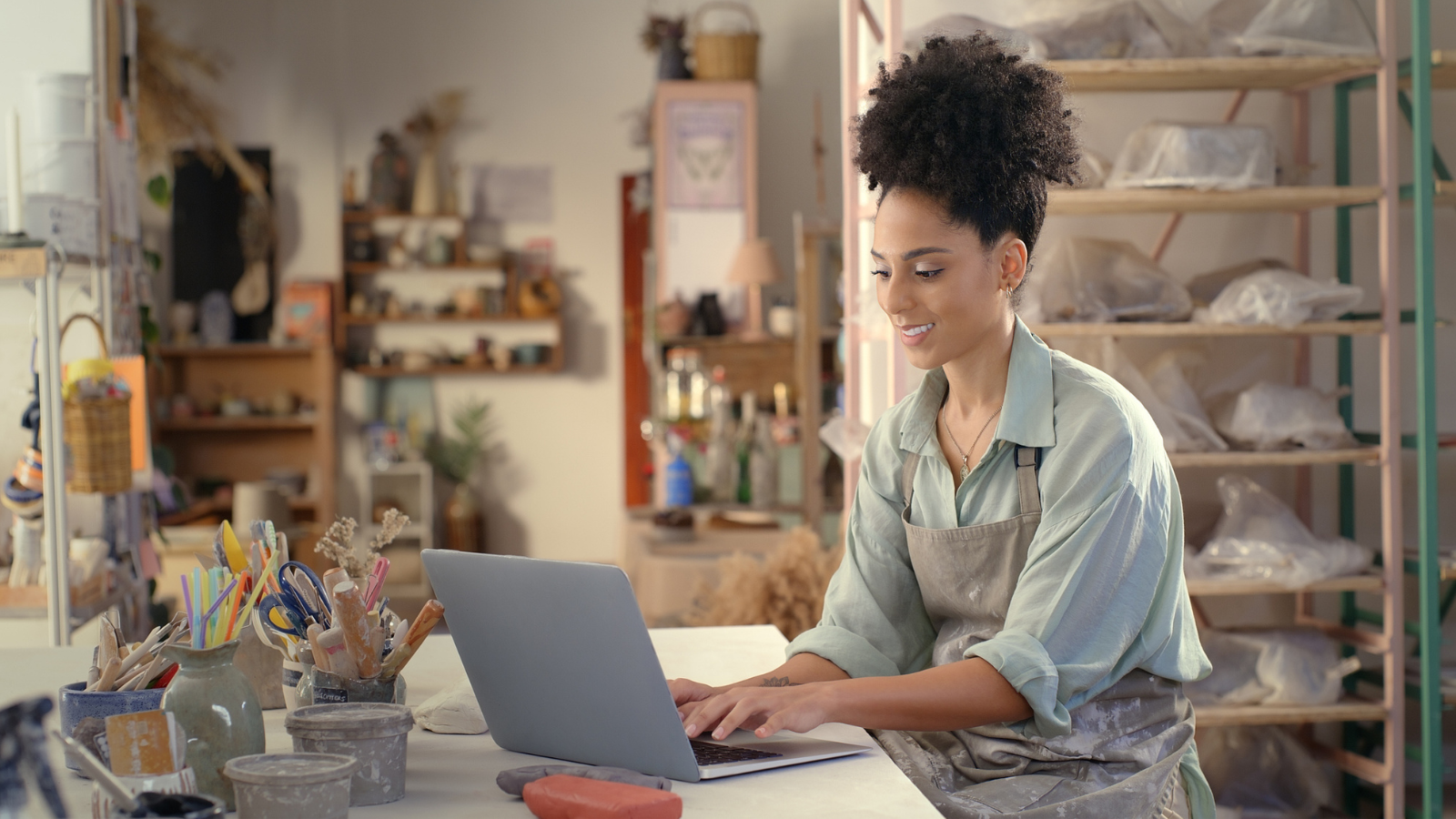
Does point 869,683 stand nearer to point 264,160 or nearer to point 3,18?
point 3,18

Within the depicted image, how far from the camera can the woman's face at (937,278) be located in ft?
4.91

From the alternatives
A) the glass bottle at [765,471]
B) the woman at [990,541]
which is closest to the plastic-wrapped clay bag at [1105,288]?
the woman at [990,541]

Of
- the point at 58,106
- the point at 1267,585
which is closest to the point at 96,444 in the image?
the point at 58,106

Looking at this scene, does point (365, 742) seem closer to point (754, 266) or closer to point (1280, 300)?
point (1280, 300)

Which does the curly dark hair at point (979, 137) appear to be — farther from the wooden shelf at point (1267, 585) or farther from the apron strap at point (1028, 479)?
the wooden shelf at point (1267, 585)

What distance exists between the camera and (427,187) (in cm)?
709

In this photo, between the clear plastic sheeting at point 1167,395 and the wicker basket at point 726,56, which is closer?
the clear plastic sheeting at point 1167,395

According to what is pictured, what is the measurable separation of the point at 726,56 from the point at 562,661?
205 inches

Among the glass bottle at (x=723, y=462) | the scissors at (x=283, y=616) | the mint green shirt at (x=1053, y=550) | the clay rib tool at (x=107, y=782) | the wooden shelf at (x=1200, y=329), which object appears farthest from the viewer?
the glass bottle at (x=723, y=462)

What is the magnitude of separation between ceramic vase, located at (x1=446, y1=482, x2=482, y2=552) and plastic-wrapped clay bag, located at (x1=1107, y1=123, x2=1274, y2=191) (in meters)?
4.84

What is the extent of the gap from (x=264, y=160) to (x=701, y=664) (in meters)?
6.37

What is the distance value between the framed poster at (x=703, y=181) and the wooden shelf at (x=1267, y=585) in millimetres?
3578

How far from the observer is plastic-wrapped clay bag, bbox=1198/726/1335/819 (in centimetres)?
310

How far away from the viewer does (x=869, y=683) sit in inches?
51.2
